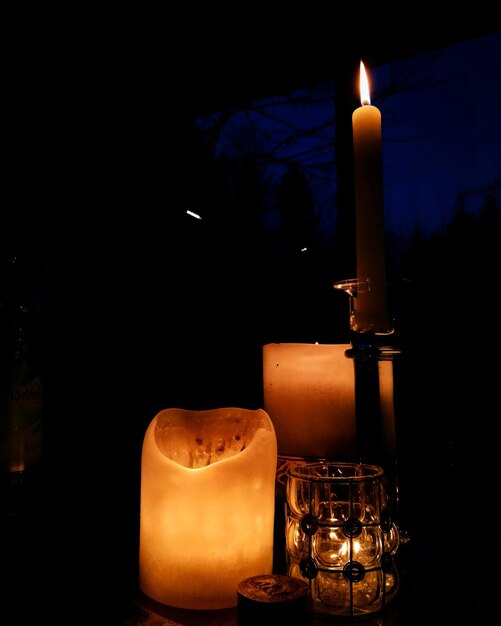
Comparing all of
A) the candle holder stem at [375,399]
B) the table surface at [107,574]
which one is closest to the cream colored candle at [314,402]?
the candle holder stem at [375,399]

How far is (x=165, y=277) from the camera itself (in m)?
1.83

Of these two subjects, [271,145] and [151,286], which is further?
[271,145]

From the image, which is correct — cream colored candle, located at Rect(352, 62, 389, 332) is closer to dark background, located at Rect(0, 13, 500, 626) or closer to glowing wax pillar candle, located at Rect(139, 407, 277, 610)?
glowing wax pillar candle, located at Rect(139, 407, 277, 610)

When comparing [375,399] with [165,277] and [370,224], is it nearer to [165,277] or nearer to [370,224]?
[370,224]

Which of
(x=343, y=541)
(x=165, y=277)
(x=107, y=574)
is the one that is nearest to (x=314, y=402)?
(x=343, y=541)

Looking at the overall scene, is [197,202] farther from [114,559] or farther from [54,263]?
[114,559]

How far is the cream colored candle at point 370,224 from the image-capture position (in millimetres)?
691

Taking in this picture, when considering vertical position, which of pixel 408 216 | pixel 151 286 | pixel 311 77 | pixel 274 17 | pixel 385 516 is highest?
pixel 274 17

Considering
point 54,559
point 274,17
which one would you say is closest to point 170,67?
point 274,17

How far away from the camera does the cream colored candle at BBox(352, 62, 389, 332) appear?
691 mm

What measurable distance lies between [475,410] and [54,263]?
1.29 m

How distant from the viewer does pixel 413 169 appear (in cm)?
162

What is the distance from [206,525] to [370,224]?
44 centimetres

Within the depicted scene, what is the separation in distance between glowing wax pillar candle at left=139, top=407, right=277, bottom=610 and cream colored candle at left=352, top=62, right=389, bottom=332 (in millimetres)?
210
